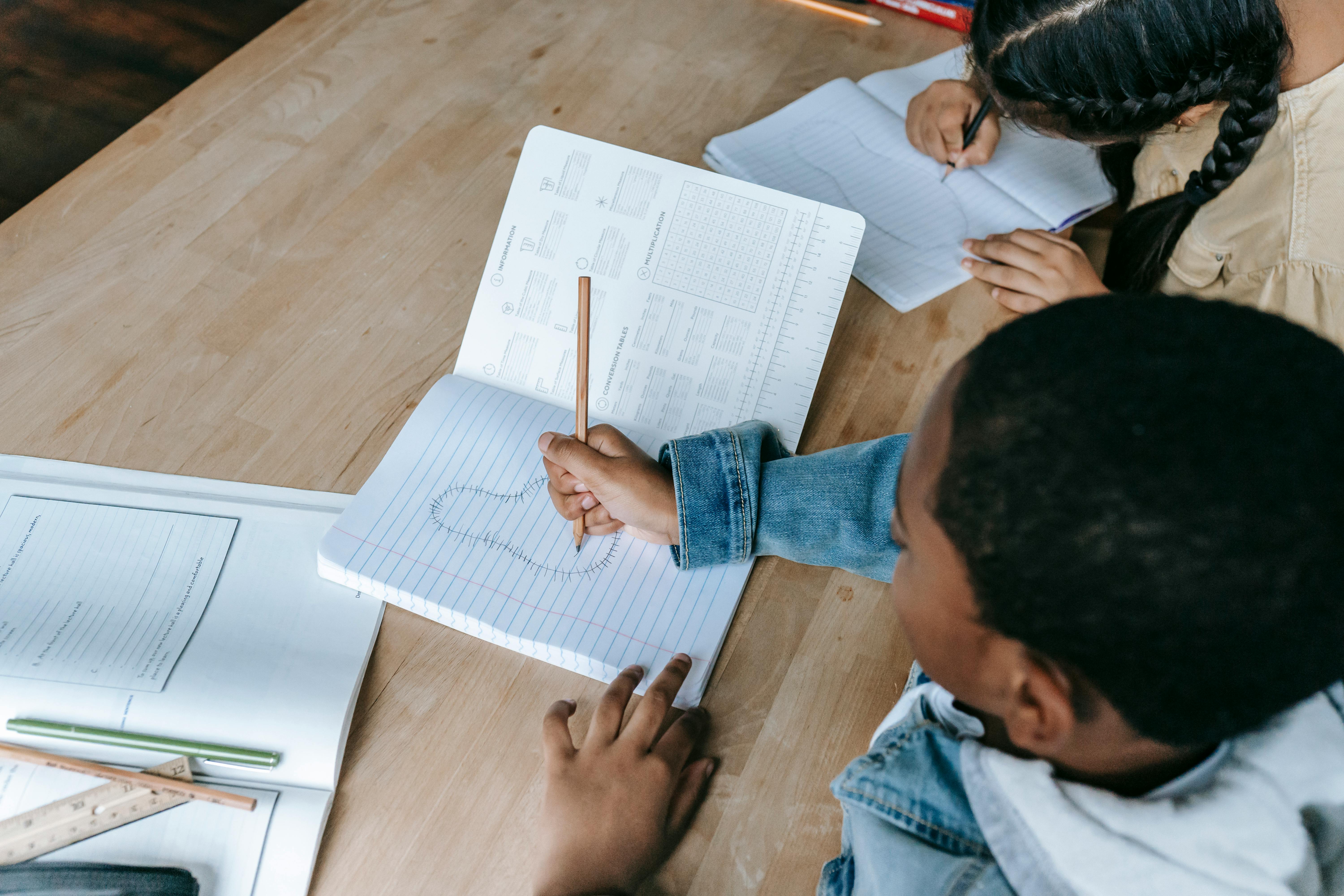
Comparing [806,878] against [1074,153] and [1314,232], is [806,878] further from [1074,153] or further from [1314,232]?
[1074,153]

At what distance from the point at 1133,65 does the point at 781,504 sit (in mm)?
453

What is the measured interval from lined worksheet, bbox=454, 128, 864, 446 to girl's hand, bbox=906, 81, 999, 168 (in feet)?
0.86

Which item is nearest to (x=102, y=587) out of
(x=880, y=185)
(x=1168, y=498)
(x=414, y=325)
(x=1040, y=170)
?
(x=414, y=325)

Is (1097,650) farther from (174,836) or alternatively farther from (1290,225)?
(1290,225)

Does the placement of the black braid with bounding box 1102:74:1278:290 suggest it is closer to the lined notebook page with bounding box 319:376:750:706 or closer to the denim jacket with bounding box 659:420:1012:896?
the denim jacket with bounding box 659:420:1012:896

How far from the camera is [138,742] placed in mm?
547

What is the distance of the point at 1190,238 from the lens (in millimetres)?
898

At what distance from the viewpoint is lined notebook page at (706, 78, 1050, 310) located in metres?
0.85

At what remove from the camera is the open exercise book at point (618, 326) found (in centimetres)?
69

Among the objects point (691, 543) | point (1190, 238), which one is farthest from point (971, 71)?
point (691, 543)

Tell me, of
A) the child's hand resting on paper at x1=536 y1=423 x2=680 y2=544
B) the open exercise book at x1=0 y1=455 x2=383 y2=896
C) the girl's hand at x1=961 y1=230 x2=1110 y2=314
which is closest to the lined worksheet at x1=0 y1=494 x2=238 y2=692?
the open exercise book at x1=0 y1=455 x2=383 y2=896

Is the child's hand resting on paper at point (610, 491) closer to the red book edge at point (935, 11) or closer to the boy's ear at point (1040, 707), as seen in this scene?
the boy's ear at point (1040, 707)

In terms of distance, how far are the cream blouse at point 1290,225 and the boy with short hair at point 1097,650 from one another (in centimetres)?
46

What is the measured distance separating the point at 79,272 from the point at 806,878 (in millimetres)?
789
